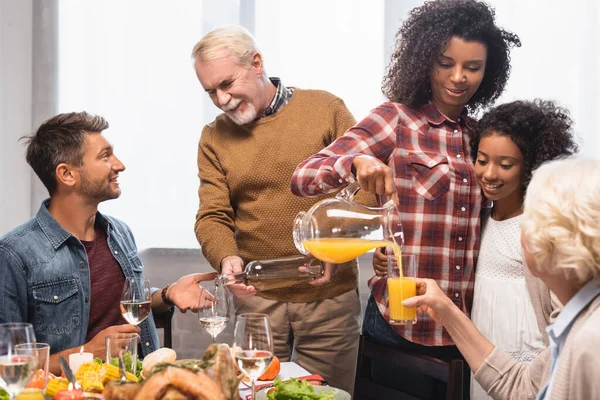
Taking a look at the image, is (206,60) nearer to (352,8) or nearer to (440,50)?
(440,50)

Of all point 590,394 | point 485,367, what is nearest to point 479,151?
point 485,367

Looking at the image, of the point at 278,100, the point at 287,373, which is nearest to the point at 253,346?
the point at 287,373

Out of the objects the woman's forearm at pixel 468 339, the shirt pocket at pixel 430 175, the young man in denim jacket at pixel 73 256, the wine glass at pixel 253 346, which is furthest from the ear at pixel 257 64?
the wine glass at pixel 253 346

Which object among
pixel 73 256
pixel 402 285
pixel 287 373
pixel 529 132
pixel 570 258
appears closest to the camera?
pixel 570 258

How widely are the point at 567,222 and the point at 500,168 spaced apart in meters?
0.96

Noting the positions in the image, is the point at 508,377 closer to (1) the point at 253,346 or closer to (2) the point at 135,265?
(1) the point at 253,346

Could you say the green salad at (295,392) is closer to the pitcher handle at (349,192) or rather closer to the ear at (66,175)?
the pitcher handle at (349,192)

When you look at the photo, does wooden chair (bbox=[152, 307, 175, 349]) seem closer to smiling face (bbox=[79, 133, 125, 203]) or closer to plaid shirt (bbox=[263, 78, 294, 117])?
smiling face (bbox=[79, 133, 125, 203])

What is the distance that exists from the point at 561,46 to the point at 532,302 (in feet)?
6.62

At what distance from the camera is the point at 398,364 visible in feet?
6.34

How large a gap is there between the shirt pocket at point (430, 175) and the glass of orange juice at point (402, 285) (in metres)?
0.39

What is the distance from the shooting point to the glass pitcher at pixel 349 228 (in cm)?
169

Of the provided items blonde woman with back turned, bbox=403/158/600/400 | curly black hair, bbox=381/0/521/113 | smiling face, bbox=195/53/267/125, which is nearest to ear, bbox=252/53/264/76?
smiling face, bbox=195/53/267/125

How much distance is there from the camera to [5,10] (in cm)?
345
